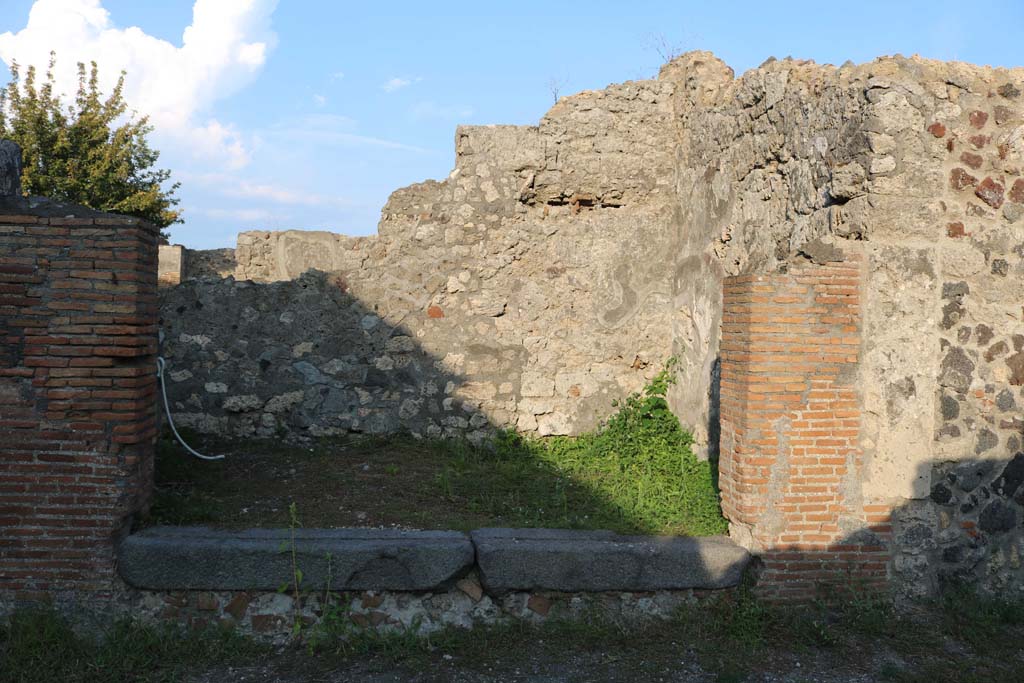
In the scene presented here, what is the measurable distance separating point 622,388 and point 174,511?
138 inches

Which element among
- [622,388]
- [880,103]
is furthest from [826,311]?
[622,388]

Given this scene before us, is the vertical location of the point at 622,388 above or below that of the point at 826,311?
below

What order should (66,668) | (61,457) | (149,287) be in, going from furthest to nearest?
(149,287), (61,457), (66,668)

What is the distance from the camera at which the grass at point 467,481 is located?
4.45 meters

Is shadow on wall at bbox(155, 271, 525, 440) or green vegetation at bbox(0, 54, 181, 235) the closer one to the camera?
shadow on wall at bbox(155, 271, 525, 440)

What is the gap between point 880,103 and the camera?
13.2ft

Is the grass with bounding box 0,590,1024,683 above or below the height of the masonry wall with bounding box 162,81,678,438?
below

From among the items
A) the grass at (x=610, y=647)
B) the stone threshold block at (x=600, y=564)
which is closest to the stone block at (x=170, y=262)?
the grass at (x=610, y=647)

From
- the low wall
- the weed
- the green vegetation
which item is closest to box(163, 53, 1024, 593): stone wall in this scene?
the low wall

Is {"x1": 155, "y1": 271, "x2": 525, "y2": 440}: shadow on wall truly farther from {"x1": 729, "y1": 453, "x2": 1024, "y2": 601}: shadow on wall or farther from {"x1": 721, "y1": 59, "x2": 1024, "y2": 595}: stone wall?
{"x1": 729, "y1": 453, "x2": 1024, "y2": 601}: shadow on wall

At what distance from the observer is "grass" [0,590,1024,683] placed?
354cm

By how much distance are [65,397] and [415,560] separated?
76.1 inches

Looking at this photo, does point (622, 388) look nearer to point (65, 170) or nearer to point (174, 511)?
point (174, 511)

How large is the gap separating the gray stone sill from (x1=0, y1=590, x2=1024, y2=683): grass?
0.65ft
